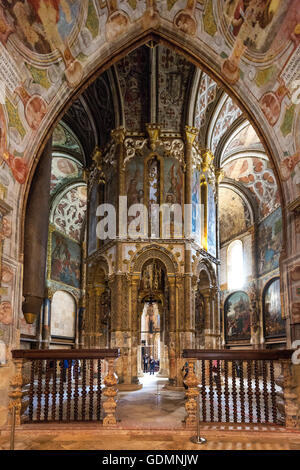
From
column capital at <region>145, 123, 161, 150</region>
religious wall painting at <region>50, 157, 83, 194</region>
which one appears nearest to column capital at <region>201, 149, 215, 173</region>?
column capital at <region>145, 123, 161, 150</region>

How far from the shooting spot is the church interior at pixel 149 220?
6691mm

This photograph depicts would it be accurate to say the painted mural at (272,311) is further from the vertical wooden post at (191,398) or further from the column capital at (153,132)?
the vertical wooden post at (191,398)

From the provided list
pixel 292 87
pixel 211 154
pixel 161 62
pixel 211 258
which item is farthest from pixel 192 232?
pixel 292 87

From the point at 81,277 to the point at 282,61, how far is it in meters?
18.8

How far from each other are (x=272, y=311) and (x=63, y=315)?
Answer: 10.8m

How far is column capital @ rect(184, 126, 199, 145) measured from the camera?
14.9m

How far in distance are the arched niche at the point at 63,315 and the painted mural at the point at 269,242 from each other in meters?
10.4

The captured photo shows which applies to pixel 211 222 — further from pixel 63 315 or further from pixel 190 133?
pixel 63 315

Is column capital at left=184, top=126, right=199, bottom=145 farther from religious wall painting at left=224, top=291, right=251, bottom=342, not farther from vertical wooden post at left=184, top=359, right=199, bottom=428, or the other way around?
religious wall painting at left=224, top=291, right=251, bottom=342

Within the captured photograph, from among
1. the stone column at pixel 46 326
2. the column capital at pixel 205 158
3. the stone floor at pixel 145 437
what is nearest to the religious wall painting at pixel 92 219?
the column capital at pixel 205 158

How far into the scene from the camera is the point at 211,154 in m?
16.2

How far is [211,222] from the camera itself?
16312 mm

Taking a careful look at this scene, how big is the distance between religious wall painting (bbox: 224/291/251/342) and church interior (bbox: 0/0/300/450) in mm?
99
